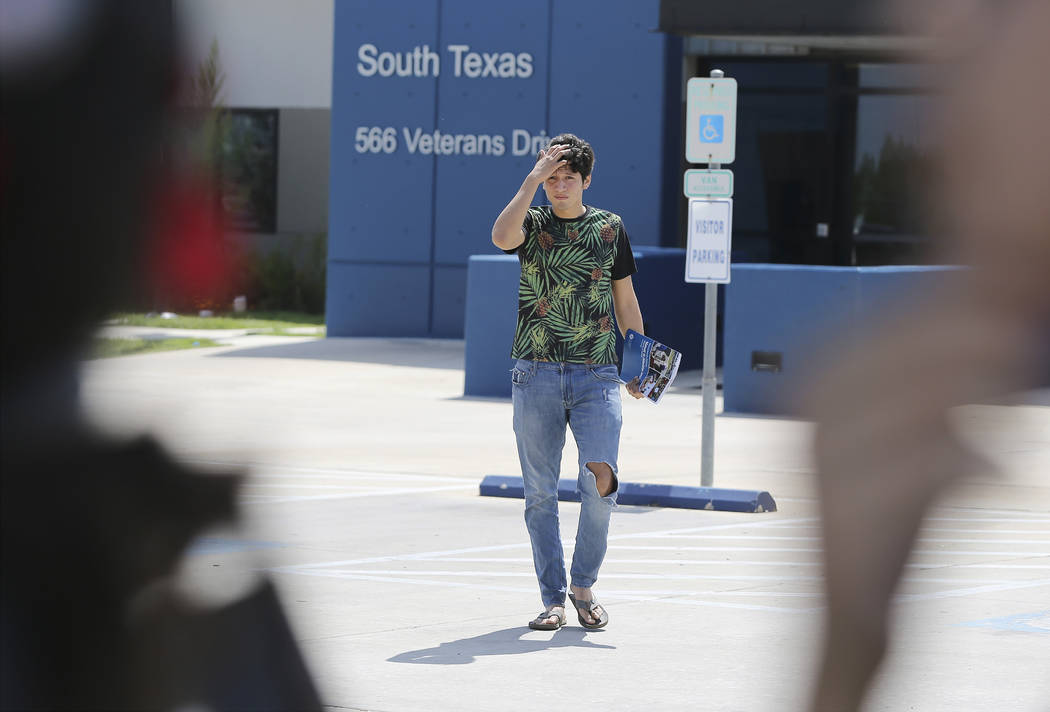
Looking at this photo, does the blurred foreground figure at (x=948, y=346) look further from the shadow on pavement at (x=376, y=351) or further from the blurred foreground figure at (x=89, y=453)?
the shadow on pavement at (x=376, y=351)

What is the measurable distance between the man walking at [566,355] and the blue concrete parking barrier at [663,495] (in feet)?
10.7

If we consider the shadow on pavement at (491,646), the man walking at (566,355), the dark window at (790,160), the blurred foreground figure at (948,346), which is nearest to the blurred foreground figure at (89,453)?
the blurred foreground figure at (948,346)

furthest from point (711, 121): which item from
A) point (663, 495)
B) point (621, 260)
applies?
point (621, 260)

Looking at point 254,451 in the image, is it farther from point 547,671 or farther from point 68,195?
point 547,671

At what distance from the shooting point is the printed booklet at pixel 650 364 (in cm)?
607

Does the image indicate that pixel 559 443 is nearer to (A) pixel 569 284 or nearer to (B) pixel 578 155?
(A) pixel 569 284

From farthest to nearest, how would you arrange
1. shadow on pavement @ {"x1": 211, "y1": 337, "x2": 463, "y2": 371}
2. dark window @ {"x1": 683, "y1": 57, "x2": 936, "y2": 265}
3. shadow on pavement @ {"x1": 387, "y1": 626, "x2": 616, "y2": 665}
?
dark window @ {"x1": 683, "y1": 57, "x2": 936, "y2": 265}, shadow on pavement @ {"x1": 211, "y1": 337, "x2": 463, "y2": 371}, shadow on pavement @ {"x1": 387, "y1": 626, "x2": 616, "y2": 665}

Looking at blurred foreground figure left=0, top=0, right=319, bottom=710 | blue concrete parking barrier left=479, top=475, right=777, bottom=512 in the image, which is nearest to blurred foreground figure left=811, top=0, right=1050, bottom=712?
blurred foreground figure left=0, top=0, right=319, bottom=710

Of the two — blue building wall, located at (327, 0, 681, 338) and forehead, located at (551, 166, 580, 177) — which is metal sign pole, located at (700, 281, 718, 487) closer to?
forehead, located at (551, 166, 580, 177)

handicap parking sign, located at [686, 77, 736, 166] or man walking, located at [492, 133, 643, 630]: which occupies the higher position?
handicap parking sign, located at [686, 77, 736, 166]

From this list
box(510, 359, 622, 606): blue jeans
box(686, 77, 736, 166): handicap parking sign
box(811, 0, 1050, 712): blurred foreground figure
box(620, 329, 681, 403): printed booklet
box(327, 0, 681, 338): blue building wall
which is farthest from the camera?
box(327, 0, 681, 338): blue building wall

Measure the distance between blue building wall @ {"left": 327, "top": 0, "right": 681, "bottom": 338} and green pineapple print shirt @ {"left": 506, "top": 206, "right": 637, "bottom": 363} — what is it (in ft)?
45.5

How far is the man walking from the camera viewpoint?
5973 mm

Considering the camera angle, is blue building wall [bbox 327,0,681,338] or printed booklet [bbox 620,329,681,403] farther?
blue building wall [bbox 327,0,681,338]
